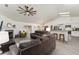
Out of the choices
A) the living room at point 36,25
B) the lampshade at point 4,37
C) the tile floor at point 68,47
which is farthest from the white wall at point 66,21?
the lampshade at point 4,37

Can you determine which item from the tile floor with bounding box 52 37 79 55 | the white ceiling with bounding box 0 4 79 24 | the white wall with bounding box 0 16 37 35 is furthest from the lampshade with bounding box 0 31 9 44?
the tile floor with bounding box 52 37 79 55

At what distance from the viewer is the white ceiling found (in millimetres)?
2037

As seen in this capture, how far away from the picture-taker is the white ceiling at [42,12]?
204cm

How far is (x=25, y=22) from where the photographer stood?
217 centimetres

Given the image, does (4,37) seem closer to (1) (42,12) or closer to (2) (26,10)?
(2) (26,10)

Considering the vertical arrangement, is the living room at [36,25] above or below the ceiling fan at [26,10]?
below

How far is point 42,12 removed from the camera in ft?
7.14

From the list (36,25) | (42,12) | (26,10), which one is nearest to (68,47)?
(36,25)

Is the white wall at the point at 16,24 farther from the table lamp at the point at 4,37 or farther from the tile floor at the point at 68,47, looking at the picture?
the tile floor at the point at 68,47

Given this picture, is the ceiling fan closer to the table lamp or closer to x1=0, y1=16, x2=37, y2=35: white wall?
x1=0, y1=16, x2=37, y2=35: white wall

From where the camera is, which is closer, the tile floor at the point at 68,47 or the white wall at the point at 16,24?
the white wall at the point at 16,24
